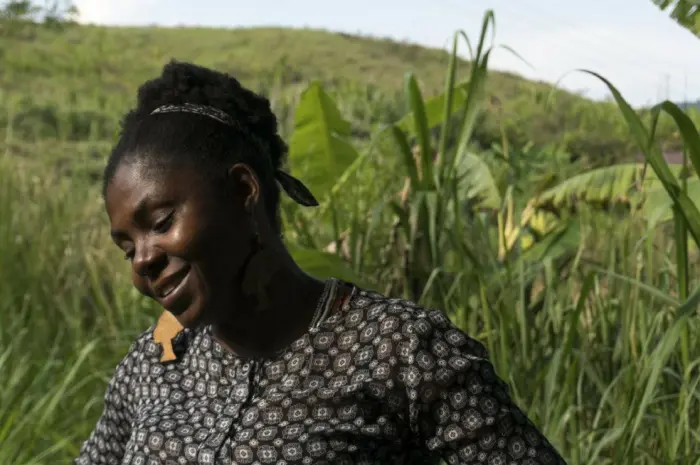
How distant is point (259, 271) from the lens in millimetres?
1466

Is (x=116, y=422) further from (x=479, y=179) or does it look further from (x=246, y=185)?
(x=479, y=179)

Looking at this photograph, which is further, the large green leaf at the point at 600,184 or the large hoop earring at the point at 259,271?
the large green leaf at the point at 600,184

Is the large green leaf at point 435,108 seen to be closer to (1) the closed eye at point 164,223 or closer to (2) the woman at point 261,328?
(2) the woman at point 261,328

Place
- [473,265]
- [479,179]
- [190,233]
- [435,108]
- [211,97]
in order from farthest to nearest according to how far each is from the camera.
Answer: [479,179]
[435,108]
[473,265]
[211,97]
[190,233]

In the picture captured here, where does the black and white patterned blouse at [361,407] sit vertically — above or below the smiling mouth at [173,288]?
below

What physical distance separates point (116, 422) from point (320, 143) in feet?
6.64

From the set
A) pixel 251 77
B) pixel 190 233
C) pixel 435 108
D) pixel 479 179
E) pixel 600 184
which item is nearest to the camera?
pixel 190 233

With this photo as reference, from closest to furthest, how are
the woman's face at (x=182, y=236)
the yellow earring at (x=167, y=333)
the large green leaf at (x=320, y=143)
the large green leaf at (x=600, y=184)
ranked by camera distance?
the woman's face at (x=182, y=236)
the yellow earring at (x=167, y=333)
the large green leaf at (x=600, y=184)
the large green leaf at (x=320, y=143)

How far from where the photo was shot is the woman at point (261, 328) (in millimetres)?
1424

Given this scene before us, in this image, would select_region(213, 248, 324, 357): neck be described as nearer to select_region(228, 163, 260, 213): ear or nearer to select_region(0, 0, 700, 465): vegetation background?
select_region(228, 163, 260, 213): ear

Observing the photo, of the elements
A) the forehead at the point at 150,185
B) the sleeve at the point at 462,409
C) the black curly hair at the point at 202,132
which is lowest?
the sleeve at the point at 462,409

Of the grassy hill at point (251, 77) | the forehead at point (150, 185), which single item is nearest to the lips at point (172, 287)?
the forehead at point (150, 185)

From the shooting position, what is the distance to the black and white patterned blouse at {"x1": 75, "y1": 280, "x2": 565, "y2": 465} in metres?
1.42

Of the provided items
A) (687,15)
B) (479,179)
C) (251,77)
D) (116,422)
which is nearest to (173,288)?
(116,422)
